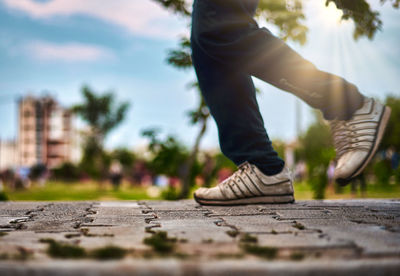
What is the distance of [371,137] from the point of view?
2.25 meters

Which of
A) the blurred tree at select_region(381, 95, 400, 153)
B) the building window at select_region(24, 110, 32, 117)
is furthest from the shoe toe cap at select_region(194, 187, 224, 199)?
the building window at select_region(24, 110, 32, 117)

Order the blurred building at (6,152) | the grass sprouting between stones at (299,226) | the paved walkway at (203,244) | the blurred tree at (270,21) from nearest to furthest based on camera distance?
the paved walkway at (203,244) < the grass sprouting between stones at (299,226) < the blurred tree at (270,21) < the blurred building at (6,152)

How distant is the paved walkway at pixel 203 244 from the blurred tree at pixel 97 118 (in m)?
30.8

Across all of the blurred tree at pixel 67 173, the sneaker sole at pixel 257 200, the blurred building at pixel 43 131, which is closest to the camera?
the sneaker sole at pixel 257 200

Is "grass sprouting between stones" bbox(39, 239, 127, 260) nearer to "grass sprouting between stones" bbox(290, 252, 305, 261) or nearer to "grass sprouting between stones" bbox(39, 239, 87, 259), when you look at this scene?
"grass sprouting between stones" bbox(39, 239, 87, 259)

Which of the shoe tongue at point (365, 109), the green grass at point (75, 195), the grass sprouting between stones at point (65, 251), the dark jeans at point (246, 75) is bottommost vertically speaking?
the green grass at point (75, 195)

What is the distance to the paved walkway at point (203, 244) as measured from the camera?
0.96 metres

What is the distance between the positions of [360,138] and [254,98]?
0.67 meters

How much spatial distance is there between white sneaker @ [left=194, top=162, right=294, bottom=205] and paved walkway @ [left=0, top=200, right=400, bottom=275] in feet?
1.52

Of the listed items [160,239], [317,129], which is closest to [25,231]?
[160,239]

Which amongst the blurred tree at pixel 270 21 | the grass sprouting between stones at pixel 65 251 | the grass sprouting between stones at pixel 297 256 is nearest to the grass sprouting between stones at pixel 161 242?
the grass sprouting between stones at pixel 65 251

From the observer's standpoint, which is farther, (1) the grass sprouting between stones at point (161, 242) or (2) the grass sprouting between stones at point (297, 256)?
(1) the grass sprouting between stones at point (161, 242)

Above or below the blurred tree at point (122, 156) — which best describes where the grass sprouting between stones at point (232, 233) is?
below

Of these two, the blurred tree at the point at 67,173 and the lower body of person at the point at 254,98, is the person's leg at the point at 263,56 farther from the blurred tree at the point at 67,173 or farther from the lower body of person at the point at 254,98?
the blurred tree at the point at 67,173
